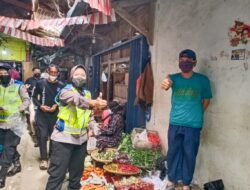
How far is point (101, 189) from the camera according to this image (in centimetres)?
412

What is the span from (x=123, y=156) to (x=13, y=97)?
2.10m

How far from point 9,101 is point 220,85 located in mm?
3153

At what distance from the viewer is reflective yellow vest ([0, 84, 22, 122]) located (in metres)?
4.31

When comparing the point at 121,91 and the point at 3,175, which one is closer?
the point at 3,175

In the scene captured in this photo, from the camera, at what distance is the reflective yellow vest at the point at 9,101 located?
4.31 metres

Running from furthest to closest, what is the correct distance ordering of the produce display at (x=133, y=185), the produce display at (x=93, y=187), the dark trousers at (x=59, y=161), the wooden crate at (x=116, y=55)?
the wooden crate at (x=116, y=55) < the produce display at (x=93, y=187) < the produce display at (x=133, y=185) < the dark trousers at (x=59, y=161)

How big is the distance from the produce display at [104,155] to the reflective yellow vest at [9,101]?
5.35ft

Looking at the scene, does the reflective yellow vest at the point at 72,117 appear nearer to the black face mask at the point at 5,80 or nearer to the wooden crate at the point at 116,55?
the black face mask at the point at 5,80

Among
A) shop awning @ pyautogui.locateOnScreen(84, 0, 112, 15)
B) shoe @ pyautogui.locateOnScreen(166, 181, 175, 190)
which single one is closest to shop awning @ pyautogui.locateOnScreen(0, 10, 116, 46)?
shop awning @ pyautogui.locateOnScreen(84, 0, 112, 15)

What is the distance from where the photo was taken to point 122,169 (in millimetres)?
4500

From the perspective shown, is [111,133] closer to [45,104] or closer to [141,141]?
[141,141]

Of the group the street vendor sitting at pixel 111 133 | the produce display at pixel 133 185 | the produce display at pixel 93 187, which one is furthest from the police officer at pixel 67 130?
the street vendor sitting at pixel 111 133

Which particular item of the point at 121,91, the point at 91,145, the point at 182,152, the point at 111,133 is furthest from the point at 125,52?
the point at 182,152

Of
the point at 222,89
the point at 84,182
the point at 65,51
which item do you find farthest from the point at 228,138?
the point at 65,51
